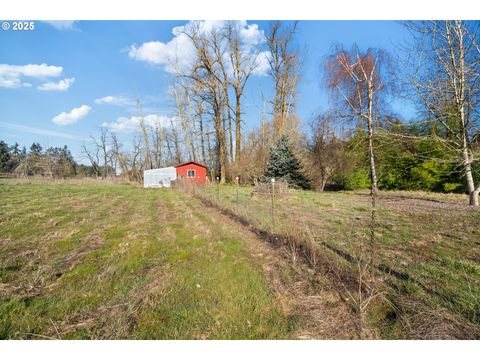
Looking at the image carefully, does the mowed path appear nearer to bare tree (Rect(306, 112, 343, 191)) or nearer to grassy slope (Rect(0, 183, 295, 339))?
grassy slope (Rect(0, 183, 295, 339))

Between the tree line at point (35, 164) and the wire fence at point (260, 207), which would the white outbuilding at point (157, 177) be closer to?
the wire fence at point (260, 207)

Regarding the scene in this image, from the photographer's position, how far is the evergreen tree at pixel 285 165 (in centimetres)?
2080

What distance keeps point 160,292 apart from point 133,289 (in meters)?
0.39

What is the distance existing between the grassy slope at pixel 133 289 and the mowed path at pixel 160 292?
0.01 m

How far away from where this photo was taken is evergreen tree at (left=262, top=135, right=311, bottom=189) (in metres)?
20.8

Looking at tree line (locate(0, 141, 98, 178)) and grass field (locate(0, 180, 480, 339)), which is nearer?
grass field (locate(0, 180, 480, 339))

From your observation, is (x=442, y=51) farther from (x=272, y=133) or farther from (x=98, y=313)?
(x=272, y=133)

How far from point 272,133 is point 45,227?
2419cm

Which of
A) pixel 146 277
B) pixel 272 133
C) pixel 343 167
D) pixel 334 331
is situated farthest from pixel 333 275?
pixel 272 133

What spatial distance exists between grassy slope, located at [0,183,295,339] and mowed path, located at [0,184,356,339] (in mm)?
10

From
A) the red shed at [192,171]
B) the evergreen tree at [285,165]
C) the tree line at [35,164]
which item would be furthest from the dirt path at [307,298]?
the tree line at [35,164]

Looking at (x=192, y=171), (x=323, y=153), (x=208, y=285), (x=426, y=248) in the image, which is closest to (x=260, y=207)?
(x=426, y=248)

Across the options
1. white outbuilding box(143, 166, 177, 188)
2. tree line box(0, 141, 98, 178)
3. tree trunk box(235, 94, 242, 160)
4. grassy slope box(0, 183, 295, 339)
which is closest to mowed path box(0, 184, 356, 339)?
grassy slope box(0, 183, 295, 339)

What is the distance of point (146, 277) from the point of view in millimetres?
3109
